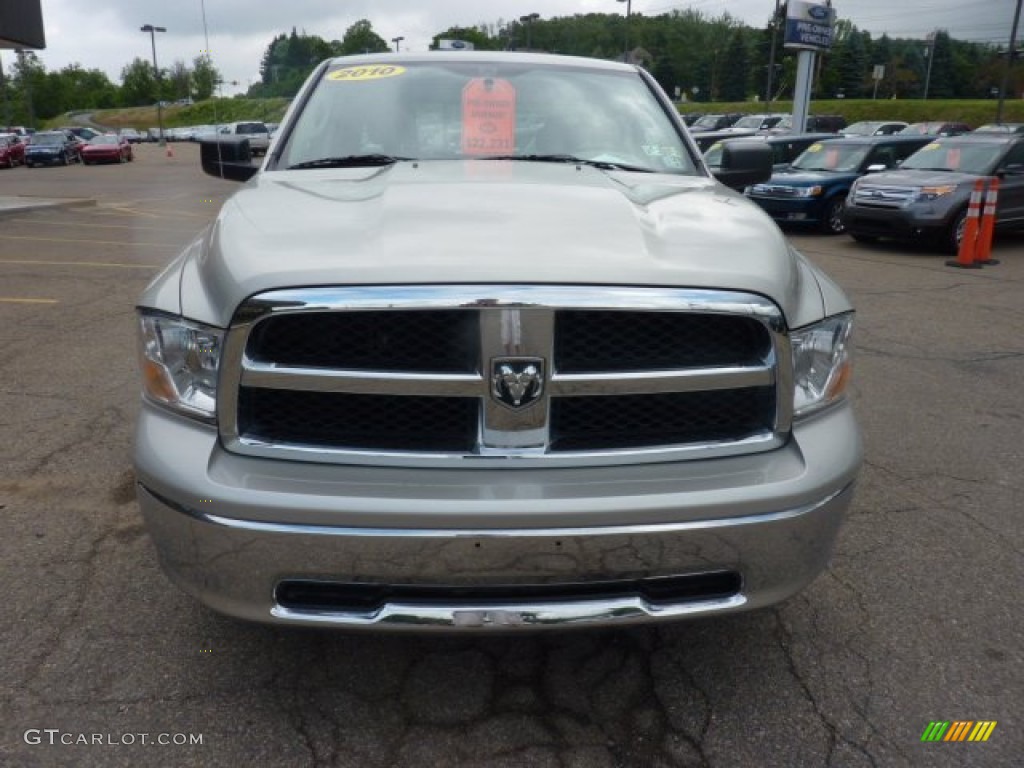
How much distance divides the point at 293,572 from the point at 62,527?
197 cm

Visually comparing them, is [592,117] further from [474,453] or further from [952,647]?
[952,647]

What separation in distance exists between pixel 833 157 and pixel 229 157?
519 inches

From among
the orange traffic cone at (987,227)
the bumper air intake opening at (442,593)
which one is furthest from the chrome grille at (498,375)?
the orange traffic cone at (987,227)

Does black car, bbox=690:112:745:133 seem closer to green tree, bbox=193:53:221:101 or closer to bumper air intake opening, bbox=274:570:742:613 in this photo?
green tree, bbox=193:53:221:101

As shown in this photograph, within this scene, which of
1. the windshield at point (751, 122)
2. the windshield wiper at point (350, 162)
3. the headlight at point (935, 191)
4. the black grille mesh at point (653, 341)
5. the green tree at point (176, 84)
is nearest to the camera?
the black grille mesh at point (653, 341)

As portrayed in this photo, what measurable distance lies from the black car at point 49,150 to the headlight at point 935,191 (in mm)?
36678

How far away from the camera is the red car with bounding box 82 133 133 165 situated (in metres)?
37.8

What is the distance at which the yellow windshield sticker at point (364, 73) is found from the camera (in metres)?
3.80

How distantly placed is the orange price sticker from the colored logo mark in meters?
2.48

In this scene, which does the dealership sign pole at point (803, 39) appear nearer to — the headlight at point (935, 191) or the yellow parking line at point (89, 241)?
the headlight at point (935, 191)

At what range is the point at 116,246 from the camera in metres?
11.8

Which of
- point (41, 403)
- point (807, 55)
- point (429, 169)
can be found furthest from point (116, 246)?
point (807, 55)

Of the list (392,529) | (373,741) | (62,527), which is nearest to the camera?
(392,529)

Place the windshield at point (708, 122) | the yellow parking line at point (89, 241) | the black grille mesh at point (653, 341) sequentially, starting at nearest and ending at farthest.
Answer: the black grille mesh at point (653, 341)
the yellow parking line at point (89, 241)
the windshield at point (708, 122)
